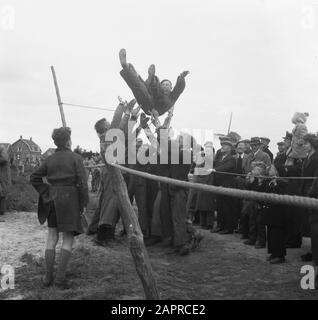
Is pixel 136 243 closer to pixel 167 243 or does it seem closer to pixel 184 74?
pixel 167 243

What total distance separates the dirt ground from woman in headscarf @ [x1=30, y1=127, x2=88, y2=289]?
1.56 ft

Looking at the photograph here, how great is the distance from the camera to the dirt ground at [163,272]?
462 cm

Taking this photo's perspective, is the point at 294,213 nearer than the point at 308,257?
No

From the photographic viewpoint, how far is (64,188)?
4977 mm

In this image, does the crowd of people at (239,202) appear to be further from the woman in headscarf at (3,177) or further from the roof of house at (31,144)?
the roof of house at (31,144)

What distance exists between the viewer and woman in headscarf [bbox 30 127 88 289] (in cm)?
495

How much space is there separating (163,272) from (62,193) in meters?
→ 1.63

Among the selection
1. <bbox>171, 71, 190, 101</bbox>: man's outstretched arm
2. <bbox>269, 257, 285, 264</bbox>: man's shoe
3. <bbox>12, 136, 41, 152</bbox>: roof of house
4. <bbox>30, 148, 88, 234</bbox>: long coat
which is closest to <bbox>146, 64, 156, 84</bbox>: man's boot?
<bbox>171, 71, 190, 101</bbox>: man's outstretched arm

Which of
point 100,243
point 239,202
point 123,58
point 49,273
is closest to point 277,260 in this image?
point 100,243
